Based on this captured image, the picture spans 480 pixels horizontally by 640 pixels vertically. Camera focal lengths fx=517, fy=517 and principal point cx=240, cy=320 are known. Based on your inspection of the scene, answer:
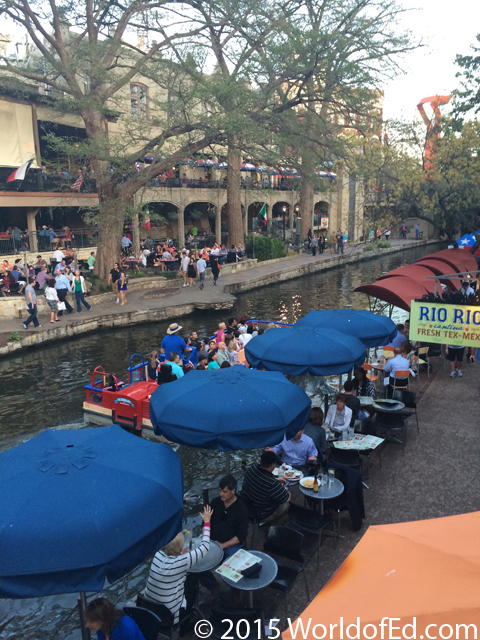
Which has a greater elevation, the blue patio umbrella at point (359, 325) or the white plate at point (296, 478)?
the blue patio umbrella at point (359, 325)

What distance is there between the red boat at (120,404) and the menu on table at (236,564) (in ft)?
16.7

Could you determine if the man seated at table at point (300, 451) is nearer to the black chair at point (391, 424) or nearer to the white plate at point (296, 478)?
the white plate at point (296, 478)

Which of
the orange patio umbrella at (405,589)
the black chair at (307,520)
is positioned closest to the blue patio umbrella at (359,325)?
the black chair at (307,520)

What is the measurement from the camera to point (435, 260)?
17906mm

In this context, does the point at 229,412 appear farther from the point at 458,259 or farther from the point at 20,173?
the point at 20,173

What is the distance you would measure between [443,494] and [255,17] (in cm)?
2293

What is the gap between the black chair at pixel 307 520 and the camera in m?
5.67

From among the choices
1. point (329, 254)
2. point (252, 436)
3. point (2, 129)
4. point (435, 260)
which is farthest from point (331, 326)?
point (329, 254)

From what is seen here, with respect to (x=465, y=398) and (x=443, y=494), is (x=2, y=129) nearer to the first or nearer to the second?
(x=465, y=398)

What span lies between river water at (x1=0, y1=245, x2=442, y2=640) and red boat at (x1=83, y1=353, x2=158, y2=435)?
22.5 inches

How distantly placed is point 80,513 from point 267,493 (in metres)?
2.68

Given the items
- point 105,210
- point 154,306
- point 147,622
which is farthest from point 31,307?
point 147,622

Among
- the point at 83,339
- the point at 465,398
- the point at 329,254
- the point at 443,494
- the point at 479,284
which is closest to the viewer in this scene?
the point at 443,494

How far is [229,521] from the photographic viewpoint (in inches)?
207
